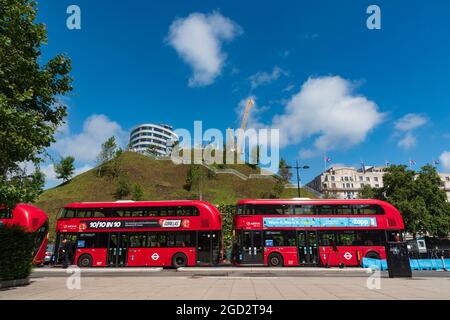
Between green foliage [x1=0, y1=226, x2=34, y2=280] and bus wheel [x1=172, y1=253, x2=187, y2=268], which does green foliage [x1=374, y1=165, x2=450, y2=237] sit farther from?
green foliage [x1=0, y1=226, x2=34, y2=280]

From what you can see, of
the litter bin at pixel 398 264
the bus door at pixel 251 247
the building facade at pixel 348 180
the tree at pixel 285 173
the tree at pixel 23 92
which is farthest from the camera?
the building facade at pixel 348 180

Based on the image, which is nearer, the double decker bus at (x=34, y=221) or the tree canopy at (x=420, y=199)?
the double decker bus at (x=34, y=221)

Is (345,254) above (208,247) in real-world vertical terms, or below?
below

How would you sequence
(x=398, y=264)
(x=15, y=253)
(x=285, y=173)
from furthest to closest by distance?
(x=285, y=173) → (x=398, y=264) → (x=15, y=253)

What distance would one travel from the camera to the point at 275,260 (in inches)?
887

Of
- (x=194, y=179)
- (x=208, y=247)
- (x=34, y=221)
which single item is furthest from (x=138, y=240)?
(x=194, y=179)

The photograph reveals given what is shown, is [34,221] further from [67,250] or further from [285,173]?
[285,173]

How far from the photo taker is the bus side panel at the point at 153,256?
73.9 ft

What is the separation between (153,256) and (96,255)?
3.80m

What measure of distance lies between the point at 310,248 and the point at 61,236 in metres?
16.6

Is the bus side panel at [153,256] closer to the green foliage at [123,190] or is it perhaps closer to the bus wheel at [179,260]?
the bus wheel at [179,260]
